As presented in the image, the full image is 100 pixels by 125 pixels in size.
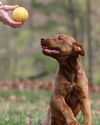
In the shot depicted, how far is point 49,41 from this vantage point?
700cm

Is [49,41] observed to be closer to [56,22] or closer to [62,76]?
[62,76]

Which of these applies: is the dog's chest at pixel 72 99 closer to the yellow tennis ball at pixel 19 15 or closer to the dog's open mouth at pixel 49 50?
the dog's open mouth at pixel 49 50

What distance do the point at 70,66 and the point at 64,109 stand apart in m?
0.65

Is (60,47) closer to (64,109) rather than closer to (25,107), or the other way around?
A: (64,109)

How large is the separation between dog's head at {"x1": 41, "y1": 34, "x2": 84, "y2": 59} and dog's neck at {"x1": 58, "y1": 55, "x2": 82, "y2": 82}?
0.09 m

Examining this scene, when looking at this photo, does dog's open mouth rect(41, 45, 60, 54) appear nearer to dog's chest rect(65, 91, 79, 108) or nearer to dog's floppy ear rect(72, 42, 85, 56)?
dog's floppy ear rect(72, 42, 85, 56)

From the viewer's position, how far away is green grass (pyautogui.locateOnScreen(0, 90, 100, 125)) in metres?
8.89

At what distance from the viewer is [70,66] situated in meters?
7.24

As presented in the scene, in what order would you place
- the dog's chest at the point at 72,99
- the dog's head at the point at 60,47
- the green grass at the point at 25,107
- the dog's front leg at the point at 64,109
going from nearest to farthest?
the dog's front leg at the point at 64,109, the dog's head at the point at 60,47, the dog's chest at the point at 72,99, the green grass at the point at 25,107

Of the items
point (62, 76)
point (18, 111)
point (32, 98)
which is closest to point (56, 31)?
point (32, 98)

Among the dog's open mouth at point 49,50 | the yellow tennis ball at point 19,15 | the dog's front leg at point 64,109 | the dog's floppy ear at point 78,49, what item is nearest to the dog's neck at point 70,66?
the dog's floppy ear at point 78,49

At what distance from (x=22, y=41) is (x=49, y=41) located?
20.8 meters

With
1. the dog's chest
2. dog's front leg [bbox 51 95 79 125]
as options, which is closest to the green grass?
the dog's chest

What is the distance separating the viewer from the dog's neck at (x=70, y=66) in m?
7.18
